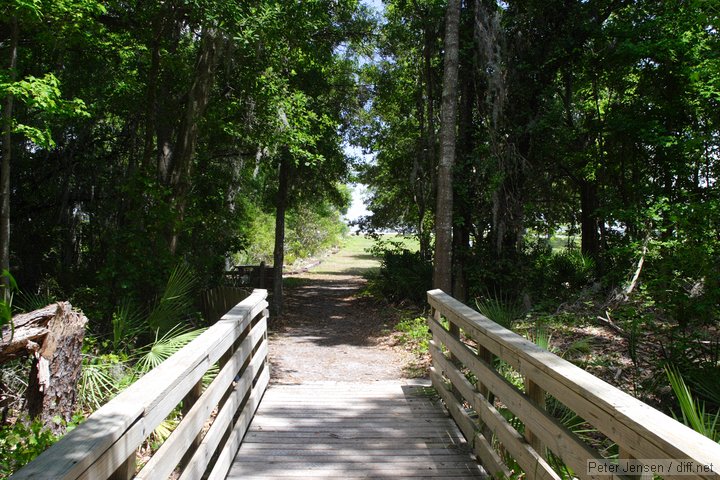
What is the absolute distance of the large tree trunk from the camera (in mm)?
4863

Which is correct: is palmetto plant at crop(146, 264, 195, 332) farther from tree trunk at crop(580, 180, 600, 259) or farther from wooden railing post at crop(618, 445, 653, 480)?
tree trunk at crop(580, 180, 600, 259)

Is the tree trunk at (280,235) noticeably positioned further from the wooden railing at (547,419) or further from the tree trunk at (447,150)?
the wooden railing at (547,419)

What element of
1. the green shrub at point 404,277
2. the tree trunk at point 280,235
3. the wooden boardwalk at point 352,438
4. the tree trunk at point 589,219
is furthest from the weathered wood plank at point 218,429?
the tree trunk at point 589,219

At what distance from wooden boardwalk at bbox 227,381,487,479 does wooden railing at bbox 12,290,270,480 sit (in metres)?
0.21

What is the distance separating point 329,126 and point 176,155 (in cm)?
623

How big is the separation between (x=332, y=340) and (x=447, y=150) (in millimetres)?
4599

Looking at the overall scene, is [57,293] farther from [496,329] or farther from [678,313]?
[678,313]

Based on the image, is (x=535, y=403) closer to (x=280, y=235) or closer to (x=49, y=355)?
(x=49, y=355)

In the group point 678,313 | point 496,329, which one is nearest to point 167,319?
point 496,329

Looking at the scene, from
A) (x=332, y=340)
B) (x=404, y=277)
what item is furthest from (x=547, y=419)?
(x=404, y=277)

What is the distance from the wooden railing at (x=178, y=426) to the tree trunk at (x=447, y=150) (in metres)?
5.29

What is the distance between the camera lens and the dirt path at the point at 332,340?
830cm

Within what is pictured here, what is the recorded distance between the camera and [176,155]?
968cm

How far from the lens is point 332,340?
11.2m
